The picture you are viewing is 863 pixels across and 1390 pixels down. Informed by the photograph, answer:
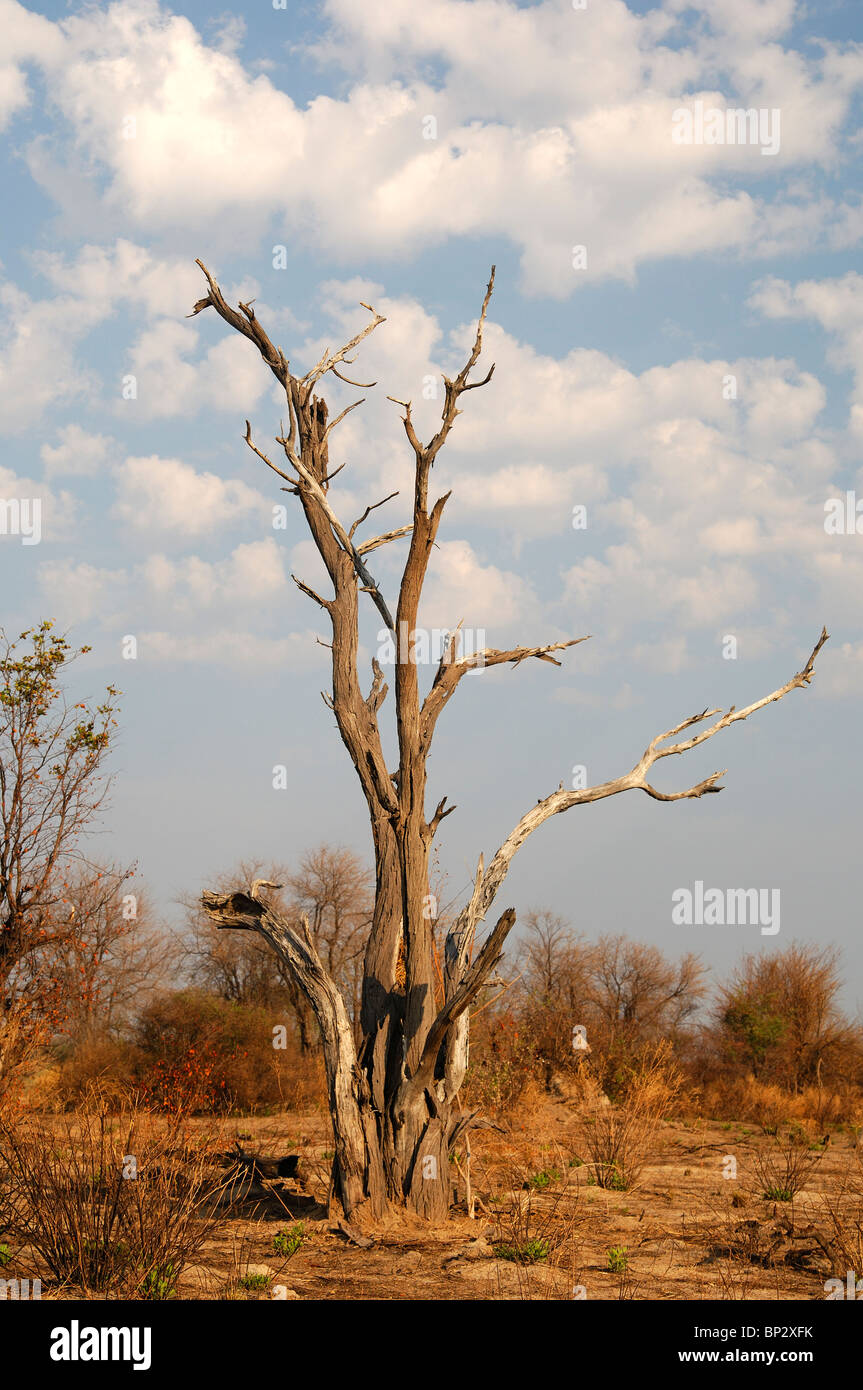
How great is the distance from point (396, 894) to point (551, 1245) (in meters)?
2.96

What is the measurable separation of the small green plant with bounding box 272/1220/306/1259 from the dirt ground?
0.05 m

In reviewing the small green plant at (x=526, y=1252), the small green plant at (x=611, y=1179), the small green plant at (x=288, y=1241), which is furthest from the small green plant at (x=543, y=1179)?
the small green plant at (x=288, y=1241)

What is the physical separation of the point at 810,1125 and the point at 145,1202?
15640mm

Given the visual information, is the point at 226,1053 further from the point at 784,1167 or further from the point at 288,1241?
the point at 288,1241

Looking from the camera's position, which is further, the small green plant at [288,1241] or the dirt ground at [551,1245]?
the small green plant at [288,1241]

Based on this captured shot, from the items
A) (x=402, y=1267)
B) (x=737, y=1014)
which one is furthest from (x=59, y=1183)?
(x=737, y=1014)

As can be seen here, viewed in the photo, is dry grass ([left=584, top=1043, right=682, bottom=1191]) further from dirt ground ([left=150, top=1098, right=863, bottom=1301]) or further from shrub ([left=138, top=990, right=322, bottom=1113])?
shrub ([left=138, top=990, right=322, bottom=1113])

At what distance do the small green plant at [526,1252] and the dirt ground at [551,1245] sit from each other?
0.05 feet

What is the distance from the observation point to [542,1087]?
61.7 feet

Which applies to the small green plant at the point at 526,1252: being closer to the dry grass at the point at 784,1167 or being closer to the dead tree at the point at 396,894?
the dead tree at the point at 396,894

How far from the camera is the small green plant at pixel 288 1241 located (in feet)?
24.4

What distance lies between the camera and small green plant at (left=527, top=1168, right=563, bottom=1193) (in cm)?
1050

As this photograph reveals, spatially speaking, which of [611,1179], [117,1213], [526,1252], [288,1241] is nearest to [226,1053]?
[611,1179]
